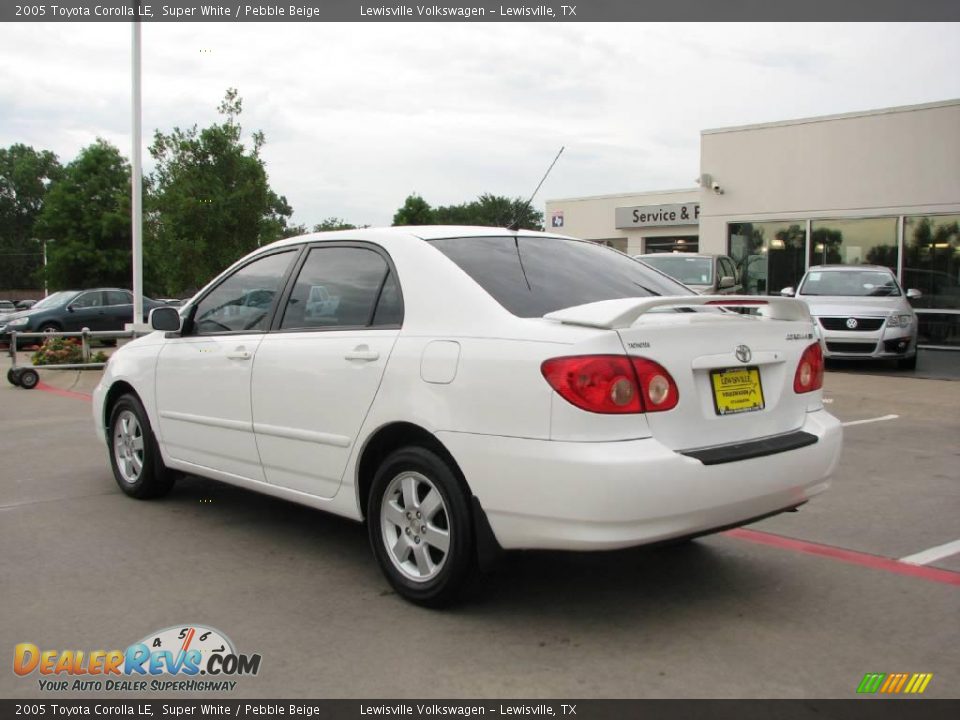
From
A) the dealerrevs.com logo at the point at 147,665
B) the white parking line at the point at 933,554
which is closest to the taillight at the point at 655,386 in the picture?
the dealerrevs.com logo at the point at 147,665

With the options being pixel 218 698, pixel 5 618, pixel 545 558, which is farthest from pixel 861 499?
pixel 5 618

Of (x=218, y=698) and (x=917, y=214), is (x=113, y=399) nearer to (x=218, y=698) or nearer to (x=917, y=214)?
(x=218, y=698)

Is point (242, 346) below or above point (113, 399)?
above

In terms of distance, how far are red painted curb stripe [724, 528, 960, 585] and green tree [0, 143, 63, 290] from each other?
99.9 metres

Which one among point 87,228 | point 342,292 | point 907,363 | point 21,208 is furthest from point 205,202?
point 21,208

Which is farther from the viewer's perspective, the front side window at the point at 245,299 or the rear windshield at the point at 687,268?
the rear windshield at the point at 687,268

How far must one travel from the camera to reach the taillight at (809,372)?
161 inches

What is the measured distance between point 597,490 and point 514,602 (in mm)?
963

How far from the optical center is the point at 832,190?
19438 mm

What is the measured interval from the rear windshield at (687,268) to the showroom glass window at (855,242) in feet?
21.8

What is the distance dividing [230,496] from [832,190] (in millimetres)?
16739

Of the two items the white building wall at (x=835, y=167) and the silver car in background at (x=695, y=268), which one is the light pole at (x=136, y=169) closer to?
the silver car in background at (x=695, y=268)

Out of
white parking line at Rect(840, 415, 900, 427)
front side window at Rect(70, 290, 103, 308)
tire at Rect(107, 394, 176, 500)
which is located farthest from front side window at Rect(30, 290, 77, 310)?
white parking line at Rect(840, 415, 900, 427)

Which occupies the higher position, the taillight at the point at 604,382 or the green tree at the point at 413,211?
the green tree at the point at 413,211
